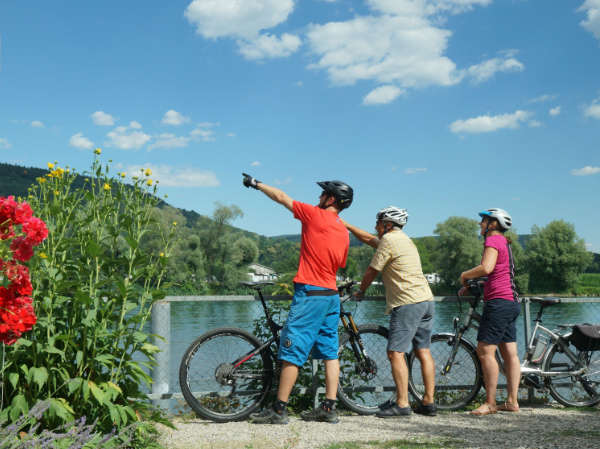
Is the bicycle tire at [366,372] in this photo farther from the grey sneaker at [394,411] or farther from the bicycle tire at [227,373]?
the bicycle tire at [227,373]

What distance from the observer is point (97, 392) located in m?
3.41

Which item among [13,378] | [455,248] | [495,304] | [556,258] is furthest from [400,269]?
[556,258]

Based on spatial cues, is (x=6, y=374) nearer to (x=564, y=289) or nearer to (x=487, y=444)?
(x=487, y=444)

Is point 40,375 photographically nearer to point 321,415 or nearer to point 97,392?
point 97,392

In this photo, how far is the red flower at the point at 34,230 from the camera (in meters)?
2.78

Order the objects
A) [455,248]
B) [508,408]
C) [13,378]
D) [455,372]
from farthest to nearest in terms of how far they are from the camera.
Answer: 1. [455,248]
2. [455,372]
3. [508,408]
4. [13,378]

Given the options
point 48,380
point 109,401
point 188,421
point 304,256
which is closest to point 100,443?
point 109,401

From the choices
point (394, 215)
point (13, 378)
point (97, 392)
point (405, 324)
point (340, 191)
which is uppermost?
point (340, 191)

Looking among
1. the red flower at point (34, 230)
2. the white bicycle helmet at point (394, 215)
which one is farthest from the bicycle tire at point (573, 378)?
the red flower at point (34, 230)

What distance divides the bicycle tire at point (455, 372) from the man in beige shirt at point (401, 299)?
54cm

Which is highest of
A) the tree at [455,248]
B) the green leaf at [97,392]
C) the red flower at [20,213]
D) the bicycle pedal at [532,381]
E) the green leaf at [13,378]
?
the tree at [455,248]

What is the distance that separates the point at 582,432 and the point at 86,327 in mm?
3847

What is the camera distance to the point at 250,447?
4074 mm

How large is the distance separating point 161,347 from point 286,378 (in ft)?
3.76
